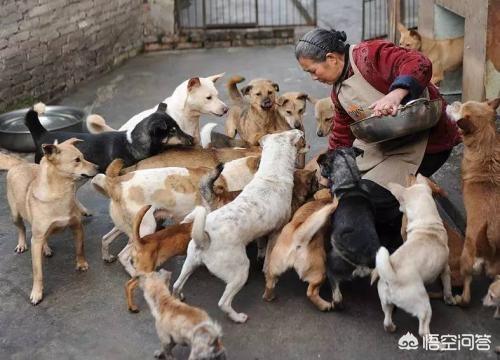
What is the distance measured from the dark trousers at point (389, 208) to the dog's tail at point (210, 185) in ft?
3.37

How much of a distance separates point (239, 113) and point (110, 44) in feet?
14.4

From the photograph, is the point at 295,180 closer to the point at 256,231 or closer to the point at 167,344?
the point at 256,231

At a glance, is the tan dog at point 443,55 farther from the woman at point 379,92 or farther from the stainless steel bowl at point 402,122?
the stainless steel bowl at point 402,122

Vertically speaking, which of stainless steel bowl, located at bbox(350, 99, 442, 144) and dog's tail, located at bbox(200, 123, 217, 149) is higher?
stainless steel bowl, located at bbox(350, 99, 442, 144)

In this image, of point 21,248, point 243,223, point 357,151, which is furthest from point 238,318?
point 21,248

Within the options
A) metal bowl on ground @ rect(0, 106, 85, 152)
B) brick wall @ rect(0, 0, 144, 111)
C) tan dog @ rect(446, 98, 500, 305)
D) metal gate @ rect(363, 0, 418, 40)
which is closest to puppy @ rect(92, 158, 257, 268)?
tan dog @ rect(446, 98, 500, 305)

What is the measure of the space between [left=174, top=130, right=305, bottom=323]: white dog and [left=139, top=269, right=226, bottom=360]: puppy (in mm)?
328

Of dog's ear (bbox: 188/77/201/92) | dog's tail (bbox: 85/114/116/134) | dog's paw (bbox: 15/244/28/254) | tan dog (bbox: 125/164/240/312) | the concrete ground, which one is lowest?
the concrete ground

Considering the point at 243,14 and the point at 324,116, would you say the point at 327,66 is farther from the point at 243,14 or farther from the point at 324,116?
the point at 243,14

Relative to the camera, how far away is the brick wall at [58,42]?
8.97 meters

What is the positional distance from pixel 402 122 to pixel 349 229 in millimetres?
750

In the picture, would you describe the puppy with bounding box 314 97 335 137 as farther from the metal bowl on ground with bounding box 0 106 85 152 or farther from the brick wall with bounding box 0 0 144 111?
the brick wall with bounding box 0 0 144 111

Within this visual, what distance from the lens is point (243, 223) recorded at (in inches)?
185

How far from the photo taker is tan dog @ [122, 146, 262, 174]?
5.76 m
